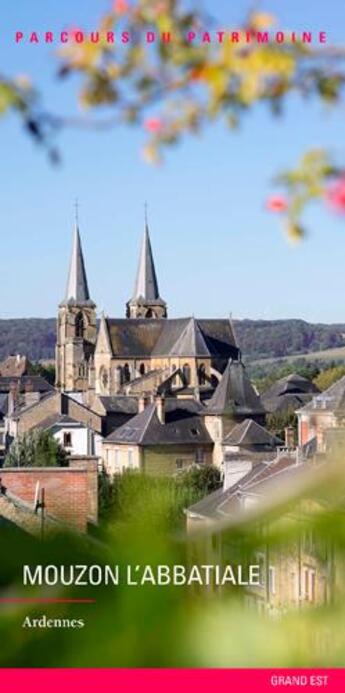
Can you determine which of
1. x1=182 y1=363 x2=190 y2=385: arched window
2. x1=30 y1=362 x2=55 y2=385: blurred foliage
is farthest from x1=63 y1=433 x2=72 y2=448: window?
x1=30 y1=362 x2=55 y2=385: blurred foliage

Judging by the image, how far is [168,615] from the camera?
1145 mm

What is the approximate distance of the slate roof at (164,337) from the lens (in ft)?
174

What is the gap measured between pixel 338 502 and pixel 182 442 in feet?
117

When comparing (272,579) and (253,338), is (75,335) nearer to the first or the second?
(253,338)

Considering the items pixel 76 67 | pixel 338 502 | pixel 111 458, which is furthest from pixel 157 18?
pixel 111 458

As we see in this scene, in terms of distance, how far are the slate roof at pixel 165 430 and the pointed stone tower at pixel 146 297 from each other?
1877cm

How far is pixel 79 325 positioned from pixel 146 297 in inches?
151

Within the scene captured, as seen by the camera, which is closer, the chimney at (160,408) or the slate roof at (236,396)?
the chimney at (160,408)

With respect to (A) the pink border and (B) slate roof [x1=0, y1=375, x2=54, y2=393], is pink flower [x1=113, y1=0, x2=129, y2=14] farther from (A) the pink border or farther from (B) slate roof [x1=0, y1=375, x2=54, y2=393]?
(B) slate roof [x1=0, y1=375, x2=54, y2=393]

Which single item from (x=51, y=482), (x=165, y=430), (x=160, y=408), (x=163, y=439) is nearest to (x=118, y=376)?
(x=160, y=408)

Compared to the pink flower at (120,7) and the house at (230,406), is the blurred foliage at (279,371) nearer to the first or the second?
the house at (230,406)

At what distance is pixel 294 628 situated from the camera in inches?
46.4

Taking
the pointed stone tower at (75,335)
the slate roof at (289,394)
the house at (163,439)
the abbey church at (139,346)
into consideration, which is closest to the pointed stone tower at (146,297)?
the abbey church at (139,346)

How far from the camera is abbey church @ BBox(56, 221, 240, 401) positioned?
5156 centimetres
